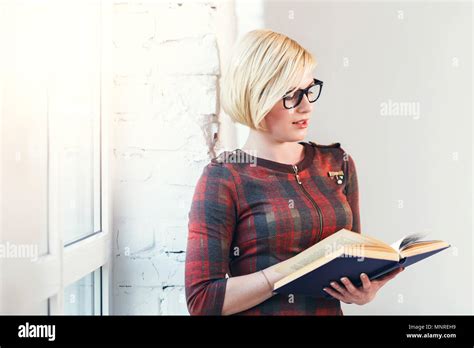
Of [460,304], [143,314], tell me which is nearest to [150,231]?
[143,314]

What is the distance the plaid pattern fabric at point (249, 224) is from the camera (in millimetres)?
1188

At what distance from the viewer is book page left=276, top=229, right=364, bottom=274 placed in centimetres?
112

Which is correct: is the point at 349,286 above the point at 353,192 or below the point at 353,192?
below

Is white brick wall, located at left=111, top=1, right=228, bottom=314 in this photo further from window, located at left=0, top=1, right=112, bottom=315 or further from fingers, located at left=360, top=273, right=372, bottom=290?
fingers, located at left=360, top=273, right=372, bottom=290

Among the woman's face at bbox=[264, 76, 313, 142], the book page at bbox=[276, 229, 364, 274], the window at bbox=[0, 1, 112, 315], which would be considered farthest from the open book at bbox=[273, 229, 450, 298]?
the window at bbox=[0, 1, 112, 315]

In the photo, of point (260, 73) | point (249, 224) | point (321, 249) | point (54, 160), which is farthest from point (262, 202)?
point (54, 160)

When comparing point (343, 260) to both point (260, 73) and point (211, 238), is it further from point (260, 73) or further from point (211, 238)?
point (260, 73)

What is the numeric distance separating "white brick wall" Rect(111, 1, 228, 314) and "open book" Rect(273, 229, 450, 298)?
0.89 ft

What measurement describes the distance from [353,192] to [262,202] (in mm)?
221

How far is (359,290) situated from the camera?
48.1 inches

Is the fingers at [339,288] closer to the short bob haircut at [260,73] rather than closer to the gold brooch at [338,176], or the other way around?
the gold brooch at [338,176]

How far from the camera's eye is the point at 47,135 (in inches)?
43.4

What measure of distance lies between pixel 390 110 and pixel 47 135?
742mm
